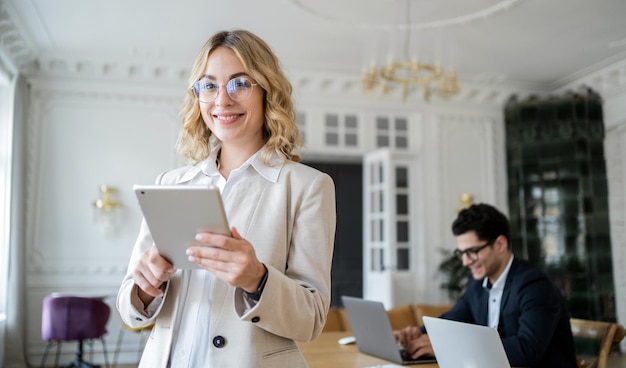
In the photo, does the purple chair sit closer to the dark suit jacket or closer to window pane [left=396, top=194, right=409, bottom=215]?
window pane [left=396, top=194, right=409, bottom=215]

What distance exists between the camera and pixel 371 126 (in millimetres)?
7312

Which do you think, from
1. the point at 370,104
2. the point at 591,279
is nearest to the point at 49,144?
the point at 370,104

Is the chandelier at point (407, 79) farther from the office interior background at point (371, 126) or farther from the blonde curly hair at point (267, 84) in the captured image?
the blonde curly hair at point (267, 84)

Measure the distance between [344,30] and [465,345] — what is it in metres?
4.46

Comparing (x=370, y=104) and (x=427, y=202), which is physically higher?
(x=370, y=104)

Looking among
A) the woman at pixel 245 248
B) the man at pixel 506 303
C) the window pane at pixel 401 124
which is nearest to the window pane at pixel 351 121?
the window pane at pixel 401 124

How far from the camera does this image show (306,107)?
710 centimetres

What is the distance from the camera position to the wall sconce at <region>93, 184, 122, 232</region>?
20.9 feet

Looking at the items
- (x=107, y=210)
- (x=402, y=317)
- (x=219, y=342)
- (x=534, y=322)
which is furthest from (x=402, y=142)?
(x=219, y=342)

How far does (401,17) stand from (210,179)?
15.3ft

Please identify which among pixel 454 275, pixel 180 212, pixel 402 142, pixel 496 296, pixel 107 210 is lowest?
pixel 454 275

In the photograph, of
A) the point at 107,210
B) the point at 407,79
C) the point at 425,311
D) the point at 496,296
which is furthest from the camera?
the point at 107,210

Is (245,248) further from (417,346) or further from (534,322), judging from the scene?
(534,322)

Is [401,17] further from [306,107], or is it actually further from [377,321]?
[377,321]
